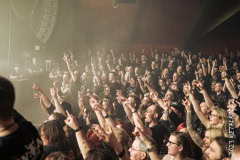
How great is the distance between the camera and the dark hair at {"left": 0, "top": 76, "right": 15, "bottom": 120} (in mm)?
1066

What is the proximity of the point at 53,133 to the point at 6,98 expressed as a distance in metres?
1.21

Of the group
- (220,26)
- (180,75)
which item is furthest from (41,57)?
(220,26)

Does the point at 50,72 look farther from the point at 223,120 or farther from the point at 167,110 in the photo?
the point at 223,120

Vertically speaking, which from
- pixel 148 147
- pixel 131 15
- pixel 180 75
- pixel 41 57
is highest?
pixel 131 15

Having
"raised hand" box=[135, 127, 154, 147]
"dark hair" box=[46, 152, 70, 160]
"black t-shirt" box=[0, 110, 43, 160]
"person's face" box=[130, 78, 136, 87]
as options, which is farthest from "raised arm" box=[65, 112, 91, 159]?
"person's face" box=[130, 78, 136, 87]

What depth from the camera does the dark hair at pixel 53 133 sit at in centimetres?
222

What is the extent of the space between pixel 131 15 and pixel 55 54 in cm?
285

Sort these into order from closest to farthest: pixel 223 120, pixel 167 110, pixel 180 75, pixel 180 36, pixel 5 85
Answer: pixel 5 85 < pixel 223 120 < pixel 167 110 < pixel 180 75 < pixel 180 36

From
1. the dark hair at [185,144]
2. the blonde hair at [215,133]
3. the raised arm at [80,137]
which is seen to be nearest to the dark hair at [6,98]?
the raised arm at [80,137]

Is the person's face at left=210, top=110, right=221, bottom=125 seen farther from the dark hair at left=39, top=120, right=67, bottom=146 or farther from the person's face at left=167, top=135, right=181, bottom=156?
the dark hair at left=39, top=120, right=67, bottom=146

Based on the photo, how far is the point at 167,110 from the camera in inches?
125

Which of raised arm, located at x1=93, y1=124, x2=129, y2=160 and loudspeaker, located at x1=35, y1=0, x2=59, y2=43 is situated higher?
loudspeaker, located at x1=35, y1=0, x2=59, y2=43

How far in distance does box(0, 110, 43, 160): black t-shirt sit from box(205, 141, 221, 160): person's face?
139 cm

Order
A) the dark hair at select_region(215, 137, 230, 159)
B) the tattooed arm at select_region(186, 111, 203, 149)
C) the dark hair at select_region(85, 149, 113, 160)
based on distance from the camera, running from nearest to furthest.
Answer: the dark hair at select_region(85, 149, 113, 160), the dark hair at select_region(215, 137, 230, 159), the tattooed arm at select_region(186, 111, 203, 149)
